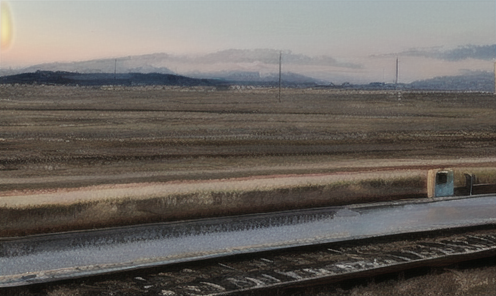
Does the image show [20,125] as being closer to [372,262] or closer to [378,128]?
[378,128]

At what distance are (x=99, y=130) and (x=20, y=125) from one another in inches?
178

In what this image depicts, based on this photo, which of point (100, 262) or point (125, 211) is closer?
point (100, 262)

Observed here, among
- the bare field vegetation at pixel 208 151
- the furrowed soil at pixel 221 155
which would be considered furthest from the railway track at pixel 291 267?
the bare field vegetation at pixel 208 151

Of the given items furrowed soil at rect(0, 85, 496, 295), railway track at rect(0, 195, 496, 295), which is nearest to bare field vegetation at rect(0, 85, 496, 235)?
furrowed soil at rect(0, 85, 496, 295)

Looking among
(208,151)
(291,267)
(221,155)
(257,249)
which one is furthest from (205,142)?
(291,267)

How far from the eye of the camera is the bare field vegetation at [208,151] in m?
19.5

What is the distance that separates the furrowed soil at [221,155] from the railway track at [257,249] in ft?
2.91

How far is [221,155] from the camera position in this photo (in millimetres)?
28594

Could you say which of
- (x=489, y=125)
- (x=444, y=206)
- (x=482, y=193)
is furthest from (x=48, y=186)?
(x=489, y=125)

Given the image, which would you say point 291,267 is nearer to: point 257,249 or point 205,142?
point 257,249

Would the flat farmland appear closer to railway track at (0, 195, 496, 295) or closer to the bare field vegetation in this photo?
the bare field vegetation

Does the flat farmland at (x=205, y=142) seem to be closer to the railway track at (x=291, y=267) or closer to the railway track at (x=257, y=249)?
the railway track at (x=257, y=249)

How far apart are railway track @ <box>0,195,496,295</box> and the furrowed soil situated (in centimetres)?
89

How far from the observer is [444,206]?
18.6 metres
